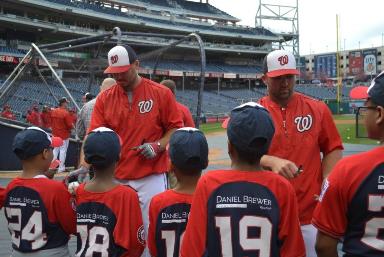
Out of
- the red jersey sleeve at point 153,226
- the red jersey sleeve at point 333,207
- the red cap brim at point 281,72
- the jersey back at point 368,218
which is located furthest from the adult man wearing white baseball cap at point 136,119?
the jersey back at point 368,218

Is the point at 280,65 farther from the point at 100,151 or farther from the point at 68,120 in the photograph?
the point at 68,120

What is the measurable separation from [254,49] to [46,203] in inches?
2417

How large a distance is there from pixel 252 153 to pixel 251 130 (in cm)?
11

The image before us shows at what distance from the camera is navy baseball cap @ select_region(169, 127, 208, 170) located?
2.58 m

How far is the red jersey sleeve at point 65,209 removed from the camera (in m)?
3.11

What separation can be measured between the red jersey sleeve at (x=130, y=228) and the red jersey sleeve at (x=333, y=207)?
4.00 ft

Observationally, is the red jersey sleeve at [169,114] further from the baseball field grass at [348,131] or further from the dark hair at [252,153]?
the baseball field grass at [348,131]

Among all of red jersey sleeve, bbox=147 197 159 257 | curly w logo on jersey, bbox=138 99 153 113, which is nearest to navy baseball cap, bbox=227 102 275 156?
red jersey sleeve, bbox=147 197 159 257

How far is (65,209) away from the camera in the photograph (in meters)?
3.12

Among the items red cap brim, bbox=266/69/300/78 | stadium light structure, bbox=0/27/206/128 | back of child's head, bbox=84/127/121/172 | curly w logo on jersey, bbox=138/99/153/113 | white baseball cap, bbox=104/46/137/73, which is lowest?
back of child's head, bbox=84/127/121/172

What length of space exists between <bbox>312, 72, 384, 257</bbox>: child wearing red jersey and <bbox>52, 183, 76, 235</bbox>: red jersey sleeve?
1.75 metres

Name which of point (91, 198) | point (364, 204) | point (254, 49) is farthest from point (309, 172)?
point (254, 49)

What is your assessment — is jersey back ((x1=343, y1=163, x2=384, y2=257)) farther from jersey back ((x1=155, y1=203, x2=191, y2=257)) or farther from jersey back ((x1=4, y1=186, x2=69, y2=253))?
jersey back ((x1=4, y1=186, x2=69, y2=253))

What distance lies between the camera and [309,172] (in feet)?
10.2
